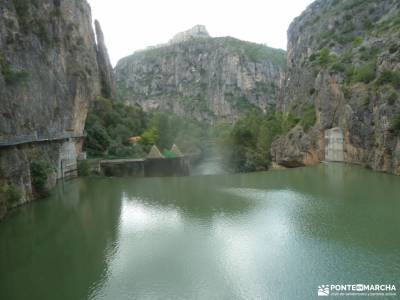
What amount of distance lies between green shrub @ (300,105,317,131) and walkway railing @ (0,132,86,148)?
30.9 m

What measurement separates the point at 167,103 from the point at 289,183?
4852 inches

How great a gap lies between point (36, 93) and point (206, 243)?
28.1 metres

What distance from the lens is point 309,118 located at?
5131cm

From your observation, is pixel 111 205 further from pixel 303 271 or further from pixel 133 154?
pixel 133 154

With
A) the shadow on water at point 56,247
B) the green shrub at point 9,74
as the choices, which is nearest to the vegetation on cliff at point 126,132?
the green shrub at point 9,74

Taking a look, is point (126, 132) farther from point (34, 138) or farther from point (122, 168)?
point (34, 138)

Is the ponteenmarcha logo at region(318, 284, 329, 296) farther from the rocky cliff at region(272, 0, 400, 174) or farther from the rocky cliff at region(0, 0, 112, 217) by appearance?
the rocky cliff at region(272, 0, 400, 174)

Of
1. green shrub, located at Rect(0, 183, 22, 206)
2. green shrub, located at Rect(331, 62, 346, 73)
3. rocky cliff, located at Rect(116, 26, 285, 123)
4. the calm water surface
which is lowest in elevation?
the calm water surface

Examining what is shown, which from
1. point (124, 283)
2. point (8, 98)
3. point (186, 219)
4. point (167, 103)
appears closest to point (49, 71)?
point (8, 98)

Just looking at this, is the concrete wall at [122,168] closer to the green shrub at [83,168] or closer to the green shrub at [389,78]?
the green shrub at [83,168]

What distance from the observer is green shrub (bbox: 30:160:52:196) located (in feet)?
99.7

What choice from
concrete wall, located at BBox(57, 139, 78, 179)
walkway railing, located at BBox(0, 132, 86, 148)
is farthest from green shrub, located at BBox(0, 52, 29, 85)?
concrete wall, located at BBox(57, 139, 78, 179)

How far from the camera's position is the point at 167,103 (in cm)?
15425

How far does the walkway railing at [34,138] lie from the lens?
25.7m
